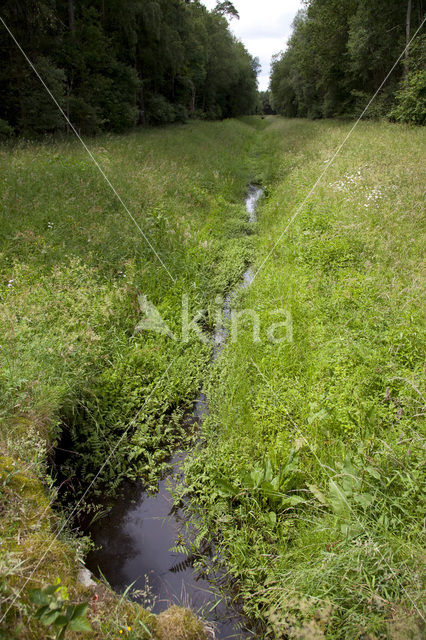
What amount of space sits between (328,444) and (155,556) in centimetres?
166

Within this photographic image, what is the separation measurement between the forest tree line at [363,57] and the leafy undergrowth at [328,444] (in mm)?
15159

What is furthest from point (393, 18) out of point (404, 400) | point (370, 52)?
point (404, 400)

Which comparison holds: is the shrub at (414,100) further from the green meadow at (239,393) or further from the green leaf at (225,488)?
the green leaf at (225,488)

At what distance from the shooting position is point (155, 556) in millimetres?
2758

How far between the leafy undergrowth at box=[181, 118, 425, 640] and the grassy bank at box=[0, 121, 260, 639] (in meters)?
0.73

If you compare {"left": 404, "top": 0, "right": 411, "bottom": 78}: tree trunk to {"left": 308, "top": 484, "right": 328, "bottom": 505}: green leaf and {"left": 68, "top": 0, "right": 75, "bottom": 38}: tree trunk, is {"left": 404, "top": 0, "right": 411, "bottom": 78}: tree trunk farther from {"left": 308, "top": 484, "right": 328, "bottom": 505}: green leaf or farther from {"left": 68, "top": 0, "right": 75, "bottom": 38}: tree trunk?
{"left": 308, "top": 484, "right": 328, "bottom": 505}: green leaf

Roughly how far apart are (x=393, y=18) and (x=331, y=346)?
22.6m

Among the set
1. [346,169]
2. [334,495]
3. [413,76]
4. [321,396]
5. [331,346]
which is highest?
[413,76]

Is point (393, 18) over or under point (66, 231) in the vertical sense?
over

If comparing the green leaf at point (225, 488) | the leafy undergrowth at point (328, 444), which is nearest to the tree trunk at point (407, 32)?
the leafy undergrowth at point (328, 444)

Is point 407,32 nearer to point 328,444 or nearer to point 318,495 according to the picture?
point 328,444

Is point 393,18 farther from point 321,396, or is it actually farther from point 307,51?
point 321,396

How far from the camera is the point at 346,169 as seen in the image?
9086 millimetres

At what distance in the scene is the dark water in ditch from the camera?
2.39m
